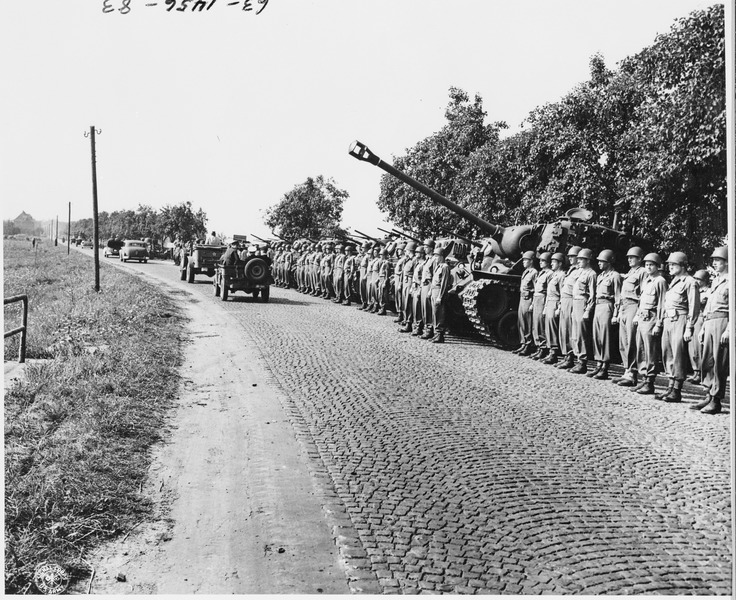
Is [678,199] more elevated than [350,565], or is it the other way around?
[678,199]

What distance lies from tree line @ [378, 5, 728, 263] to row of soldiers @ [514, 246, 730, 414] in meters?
0.62

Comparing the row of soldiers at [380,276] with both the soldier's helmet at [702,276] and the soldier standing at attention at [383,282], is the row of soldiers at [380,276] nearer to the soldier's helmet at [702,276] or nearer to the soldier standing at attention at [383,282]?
the soldier standing at attention at [383,282]

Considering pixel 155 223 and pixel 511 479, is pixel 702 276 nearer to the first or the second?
pixel 511 479

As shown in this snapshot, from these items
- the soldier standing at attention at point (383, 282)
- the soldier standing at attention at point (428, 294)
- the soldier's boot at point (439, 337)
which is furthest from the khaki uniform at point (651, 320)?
the soldier standing at attention at point (383, 282)

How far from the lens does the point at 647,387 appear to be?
8.94 m

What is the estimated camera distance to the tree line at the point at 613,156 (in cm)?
670

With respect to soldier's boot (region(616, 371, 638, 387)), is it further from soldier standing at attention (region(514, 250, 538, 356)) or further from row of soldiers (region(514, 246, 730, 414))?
soldier standing at attention (region(514, 250, 538, 356))

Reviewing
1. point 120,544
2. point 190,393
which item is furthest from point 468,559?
point 190,393

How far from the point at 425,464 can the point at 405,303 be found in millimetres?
8853

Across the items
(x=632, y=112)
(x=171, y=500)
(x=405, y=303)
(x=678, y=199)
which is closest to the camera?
(x=171, y=500)

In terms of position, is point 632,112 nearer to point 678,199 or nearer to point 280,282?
point 678,199

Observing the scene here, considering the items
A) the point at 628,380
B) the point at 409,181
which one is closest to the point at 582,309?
the point at 628,380

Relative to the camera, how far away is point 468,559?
4.05 meters

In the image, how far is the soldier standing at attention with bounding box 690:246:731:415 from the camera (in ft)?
25.2
